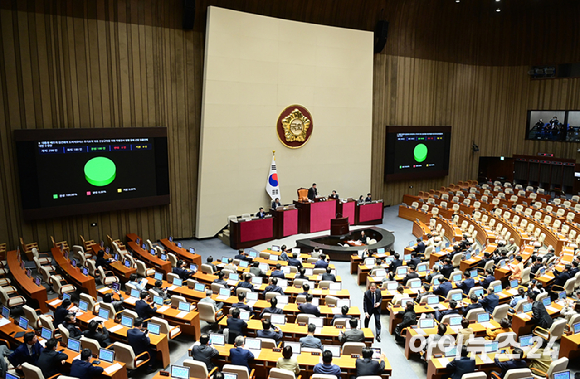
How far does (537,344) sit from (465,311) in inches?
53.8

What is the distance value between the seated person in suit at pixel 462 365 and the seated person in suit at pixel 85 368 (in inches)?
210

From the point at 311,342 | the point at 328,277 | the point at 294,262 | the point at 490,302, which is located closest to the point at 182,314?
the point at 311,342

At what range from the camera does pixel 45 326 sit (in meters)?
7.97

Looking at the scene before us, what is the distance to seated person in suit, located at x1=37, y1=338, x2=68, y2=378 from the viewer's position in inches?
260

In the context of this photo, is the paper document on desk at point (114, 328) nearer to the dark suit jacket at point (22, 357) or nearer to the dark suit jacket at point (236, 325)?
the dark suit jacket at point (22, 357)

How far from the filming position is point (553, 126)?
23.5m

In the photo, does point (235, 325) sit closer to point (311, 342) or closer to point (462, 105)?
point (311, 342)

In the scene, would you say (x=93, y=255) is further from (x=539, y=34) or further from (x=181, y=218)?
(x=539, y=34)

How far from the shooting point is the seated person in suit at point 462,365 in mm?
6590

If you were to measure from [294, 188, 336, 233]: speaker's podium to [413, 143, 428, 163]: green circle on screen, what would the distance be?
23.7 ft

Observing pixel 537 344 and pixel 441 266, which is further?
pixel 441 266

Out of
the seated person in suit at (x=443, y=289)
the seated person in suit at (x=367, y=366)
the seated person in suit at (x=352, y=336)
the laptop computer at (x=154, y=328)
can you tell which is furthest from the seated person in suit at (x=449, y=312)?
the laptop computer at (x=154, y=328)

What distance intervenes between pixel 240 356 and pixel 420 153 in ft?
57.9

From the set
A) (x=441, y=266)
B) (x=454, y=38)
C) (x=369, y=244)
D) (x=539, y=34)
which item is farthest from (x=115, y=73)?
(x=539, y=34)
